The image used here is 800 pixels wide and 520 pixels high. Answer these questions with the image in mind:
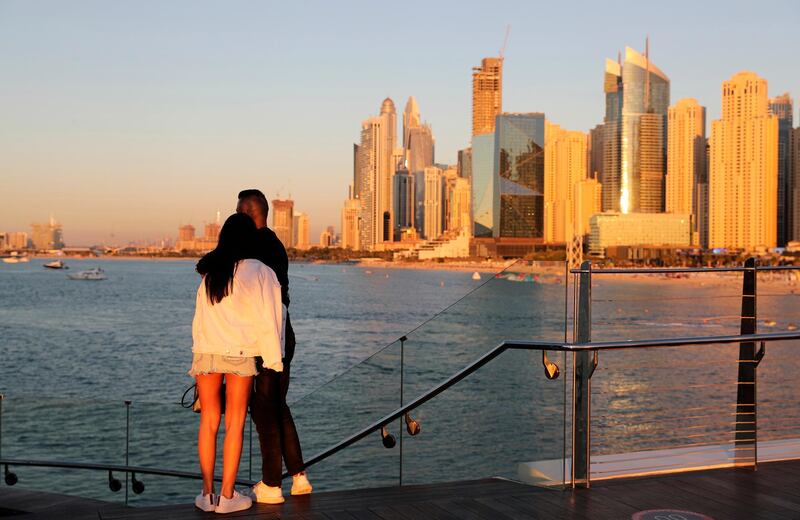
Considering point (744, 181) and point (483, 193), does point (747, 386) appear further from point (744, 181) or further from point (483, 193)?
point (483, 193)

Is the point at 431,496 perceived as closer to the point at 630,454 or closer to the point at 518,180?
Result: the point at 630,454

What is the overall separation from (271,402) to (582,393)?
5.21 feet

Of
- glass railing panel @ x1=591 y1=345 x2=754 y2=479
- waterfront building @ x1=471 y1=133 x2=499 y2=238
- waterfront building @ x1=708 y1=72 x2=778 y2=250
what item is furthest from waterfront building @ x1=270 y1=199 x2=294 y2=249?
glass railing panel @ x1=591 y1=345 x2=754 y2=479

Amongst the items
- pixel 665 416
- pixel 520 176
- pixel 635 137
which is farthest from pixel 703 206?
pixel 665 416

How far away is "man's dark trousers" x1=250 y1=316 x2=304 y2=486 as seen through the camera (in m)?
3.95

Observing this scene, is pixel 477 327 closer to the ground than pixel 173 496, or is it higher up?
higher up

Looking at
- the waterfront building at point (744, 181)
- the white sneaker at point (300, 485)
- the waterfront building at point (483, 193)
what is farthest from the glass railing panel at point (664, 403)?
the waterfront building at point (483, 193)

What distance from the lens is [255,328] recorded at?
373cm

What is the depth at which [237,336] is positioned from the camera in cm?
371

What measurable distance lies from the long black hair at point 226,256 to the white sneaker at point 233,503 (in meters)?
0.93

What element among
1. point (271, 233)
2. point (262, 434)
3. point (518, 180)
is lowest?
point (262, 434)

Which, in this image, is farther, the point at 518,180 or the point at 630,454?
the point at 518,180

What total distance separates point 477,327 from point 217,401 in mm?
1359

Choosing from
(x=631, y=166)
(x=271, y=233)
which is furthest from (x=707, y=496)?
Answer: (x=631, y=166)
